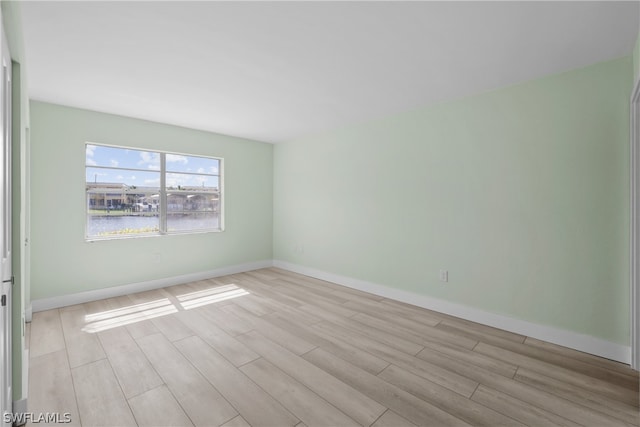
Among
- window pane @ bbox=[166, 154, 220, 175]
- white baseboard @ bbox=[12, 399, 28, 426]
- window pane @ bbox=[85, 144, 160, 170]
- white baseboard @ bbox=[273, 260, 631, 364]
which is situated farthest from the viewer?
window pane @ bbox=[166, 154, 220, 175]

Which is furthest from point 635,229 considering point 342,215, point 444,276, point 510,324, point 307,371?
point 342,215

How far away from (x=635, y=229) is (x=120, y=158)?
557cm

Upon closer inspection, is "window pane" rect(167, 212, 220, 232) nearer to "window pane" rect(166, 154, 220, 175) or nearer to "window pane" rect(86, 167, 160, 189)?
"window pane" rect(86, 167, 160, 189)

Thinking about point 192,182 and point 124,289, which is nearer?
point 124,289

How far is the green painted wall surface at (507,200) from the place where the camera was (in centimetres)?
242

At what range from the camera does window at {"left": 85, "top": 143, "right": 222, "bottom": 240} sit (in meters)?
3.83

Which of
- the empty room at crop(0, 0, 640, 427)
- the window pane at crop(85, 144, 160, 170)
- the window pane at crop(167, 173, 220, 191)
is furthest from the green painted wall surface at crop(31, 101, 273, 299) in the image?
the window pane at crop(167, 173, 220, 191)

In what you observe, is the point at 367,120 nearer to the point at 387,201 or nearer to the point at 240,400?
the point at 387,201

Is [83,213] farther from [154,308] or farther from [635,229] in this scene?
[635,229]

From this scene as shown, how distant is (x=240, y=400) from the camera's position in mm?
1880

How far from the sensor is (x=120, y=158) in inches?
157

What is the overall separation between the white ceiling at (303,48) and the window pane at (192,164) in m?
1.19

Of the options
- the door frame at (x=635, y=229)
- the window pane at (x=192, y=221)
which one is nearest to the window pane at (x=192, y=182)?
the window pane at (x=192, y=221)

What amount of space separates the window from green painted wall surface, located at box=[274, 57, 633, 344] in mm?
2330
